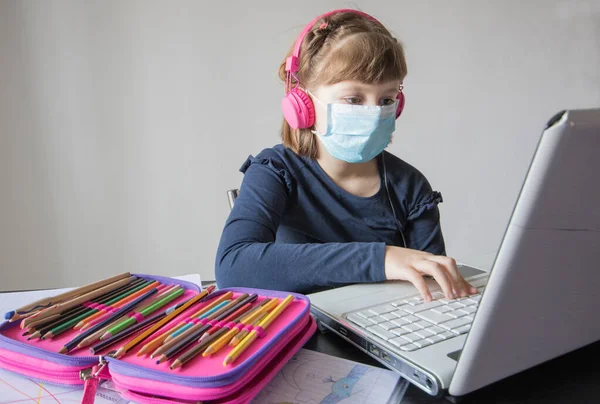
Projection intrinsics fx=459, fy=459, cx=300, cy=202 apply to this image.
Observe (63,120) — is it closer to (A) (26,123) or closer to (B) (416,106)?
(A) (26,123)

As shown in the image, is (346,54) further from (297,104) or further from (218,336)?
(218,336)

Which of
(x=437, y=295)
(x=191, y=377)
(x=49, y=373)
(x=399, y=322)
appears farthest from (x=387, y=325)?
(x=49, y=373)

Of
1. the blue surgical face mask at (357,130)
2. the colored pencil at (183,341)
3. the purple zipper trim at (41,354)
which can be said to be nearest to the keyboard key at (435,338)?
the colored pencil at (183,341)

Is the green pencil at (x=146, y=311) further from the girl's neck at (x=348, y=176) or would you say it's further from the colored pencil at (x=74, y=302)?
the girl's neck at (x=348, y=176)

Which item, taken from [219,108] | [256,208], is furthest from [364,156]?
[219,108]

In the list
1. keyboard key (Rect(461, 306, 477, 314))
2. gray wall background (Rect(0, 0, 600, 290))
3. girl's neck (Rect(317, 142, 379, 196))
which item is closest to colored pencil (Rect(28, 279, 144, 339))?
keyboard key (Rect(461, 306, 477, 314))

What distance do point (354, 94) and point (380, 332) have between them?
1.75 feet

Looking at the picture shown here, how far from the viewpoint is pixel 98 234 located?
5.65 ft

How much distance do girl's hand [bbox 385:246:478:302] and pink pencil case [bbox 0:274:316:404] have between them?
0.16m

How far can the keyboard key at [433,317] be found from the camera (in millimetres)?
509

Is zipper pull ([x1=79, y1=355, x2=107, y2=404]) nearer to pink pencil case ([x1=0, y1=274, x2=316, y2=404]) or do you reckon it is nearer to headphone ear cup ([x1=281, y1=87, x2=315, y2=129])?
pink pencil case ([x1=0, y1=274, x2=316, y2=404])

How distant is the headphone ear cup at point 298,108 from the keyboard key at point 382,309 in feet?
1.59

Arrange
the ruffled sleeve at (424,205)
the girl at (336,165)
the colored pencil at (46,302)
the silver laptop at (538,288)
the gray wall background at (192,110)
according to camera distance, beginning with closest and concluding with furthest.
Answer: the silver laptop at (538,288) → the colored pencil at (46,302) → the girl at (336,165) → the ruffled sleeve at (424,205) → the gray wall background at (192,110)

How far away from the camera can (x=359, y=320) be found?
0.52m
